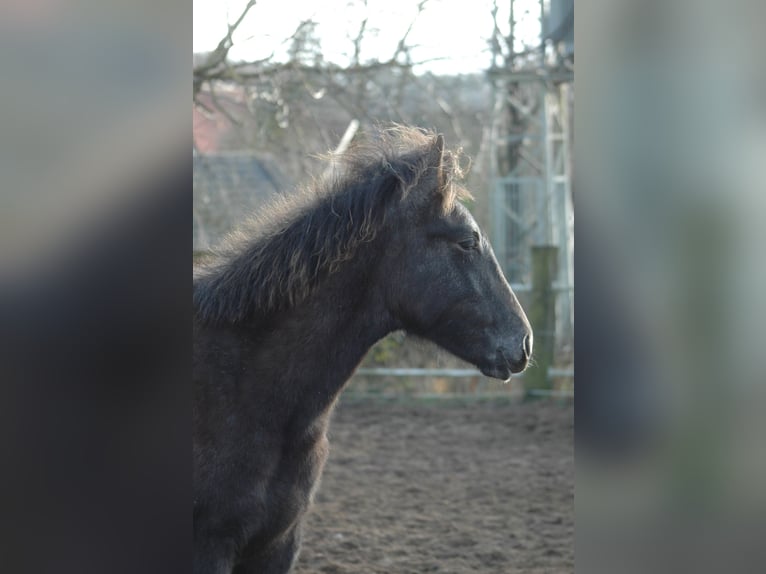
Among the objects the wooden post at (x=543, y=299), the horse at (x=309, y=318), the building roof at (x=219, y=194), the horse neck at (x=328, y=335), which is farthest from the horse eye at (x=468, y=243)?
the building roof at (x=219, y=194)

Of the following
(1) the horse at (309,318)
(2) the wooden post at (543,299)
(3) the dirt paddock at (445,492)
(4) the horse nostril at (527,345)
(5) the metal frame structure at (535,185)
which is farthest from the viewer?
(5) the metal frame structure at (535,185)

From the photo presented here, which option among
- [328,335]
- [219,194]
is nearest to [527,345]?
[328,335]

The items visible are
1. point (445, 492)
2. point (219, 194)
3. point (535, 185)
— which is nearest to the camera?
point (445, 492)

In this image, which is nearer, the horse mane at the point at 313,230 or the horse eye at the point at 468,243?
the horse mane at the point at 313,230

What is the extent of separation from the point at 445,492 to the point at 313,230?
3.49 metres

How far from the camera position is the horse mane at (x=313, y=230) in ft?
10.5

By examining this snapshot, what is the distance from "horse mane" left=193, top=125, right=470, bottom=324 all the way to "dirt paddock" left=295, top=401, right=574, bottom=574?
83.7 inches

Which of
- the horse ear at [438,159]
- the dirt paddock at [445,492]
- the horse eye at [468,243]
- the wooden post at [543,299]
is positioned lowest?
the dirt paddock at [445,492]

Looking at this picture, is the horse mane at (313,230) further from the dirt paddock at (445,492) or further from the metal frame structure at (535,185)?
the metal frame structure at (535,185)

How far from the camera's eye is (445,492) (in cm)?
619

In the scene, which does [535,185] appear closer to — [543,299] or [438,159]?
[543,299]

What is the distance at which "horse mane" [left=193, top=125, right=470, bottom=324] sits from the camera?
3.20 m

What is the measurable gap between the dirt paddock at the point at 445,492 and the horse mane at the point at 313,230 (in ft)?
6.97
